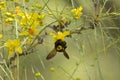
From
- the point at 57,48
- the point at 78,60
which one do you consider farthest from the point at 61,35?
the point at 78,60

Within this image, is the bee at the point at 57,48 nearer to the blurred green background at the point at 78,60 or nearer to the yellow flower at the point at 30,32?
the yellow flower at the point at 30,32

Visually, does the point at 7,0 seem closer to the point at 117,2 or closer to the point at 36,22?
the point at 36,22

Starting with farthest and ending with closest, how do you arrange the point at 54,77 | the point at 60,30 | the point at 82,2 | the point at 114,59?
the point at 114,59, the point at 54,77, the point at 82,2, the point at 60,30

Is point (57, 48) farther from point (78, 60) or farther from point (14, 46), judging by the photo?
point (78, 60)

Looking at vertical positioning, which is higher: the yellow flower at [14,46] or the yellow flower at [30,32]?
the yellow flower at [30,32]

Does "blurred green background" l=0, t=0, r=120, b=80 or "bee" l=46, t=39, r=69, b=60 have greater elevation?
"bee" l=46, t=39, r=69, b=60

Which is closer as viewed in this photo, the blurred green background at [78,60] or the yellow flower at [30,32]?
the yellow flower at [30,32]

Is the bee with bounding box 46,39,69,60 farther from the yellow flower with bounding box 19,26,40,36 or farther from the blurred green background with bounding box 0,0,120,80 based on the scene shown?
the blurred green background with bounding box 0,0,120,80

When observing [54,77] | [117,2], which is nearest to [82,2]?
[117,2]

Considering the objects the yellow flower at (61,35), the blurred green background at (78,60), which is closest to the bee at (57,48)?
the yellow flower at (61,35)

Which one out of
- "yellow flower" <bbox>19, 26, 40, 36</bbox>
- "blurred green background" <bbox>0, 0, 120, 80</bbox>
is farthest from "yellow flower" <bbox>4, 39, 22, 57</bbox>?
"blurred green background" <bbox>0, 0, 120, 80</bbox>

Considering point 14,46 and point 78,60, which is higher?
point 14,46
